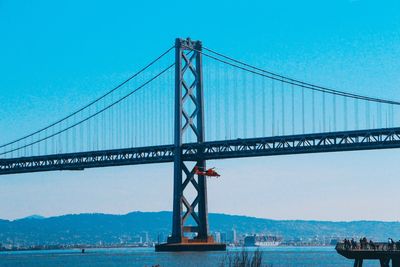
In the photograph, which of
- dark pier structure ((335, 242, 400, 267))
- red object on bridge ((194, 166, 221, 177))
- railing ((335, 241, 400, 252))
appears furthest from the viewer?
red object on bridge ((194, 166, 221, 177))

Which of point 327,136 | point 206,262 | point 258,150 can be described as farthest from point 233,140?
point 206,262

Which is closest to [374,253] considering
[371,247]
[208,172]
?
[371,247]

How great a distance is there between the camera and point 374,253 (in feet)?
163

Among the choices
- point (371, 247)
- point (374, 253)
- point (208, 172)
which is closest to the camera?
point (374, 253)

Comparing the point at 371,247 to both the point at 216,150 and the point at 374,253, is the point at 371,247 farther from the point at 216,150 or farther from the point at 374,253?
the point at 216,150

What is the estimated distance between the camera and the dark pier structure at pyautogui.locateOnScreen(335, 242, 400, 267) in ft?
163

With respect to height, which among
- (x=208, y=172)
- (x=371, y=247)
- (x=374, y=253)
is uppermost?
(x=208, y=172)

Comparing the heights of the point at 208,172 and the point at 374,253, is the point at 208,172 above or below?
above

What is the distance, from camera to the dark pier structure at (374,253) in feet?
163

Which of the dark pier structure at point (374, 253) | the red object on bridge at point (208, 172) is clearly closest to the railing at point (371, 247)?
the dark pier structure at point (374, 253)

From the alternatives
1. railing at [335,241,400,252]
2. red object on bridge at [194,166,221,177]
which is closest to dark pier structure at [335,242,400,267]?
railing at [335,241,400,252]

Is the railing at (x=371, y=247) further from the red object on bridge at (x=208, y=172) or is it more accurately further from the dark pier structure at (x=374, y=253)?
the red object on bridge at (x=208, y=172)

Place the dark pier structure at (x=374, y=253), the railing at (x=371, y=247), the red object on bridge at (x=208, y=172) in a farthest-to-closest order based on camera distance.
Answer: the red object on bridge at (x=208, y=172) < the railing at (x=371, y=247) < the dark pier structure at (x=374, y=253)

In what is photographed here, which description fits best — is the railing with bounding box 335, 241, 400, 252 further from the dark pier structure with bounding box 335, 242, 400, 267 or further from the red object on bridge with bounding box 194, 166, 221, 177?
the red object on bridge with bounding box 194, 166, 221, 177
